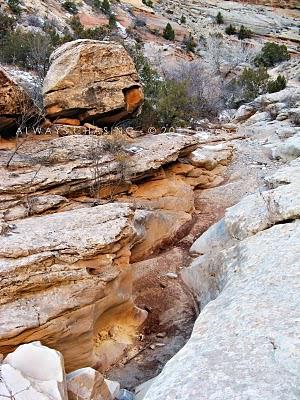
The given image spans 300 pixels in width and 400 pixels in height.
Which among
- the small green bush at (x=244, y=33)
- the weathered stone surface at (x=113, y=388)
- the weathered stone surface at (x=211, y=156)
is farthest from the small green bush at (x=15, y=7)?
the weathered stone surface at (x=113, y=388)

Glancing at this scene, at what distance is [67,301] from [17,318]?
24.3 inches

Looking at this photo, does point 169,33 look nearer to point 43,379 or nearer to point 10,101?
point 10,101

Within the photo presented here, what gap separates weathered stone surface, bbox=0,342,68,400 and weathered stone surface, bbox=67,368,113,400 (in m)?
0.27

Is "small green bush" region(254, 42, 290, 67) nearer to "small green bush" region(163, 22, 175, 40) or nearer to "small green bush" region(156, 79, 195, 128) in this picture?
"small green bush" region(163, 22, 175, 40)

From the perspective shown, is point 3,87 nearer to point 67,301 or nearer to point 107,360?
point 67,301

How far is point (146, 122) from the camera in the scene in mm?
11266

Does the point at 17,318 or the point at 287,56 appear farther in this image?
the point at 287,56

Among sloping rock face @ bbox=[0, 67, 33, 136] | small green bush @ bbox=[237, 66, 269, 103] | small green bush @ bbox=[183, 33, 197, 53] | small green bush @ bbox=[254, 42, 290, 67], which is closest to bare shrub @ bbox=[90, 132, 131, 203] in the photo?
sloping rock face @ bbox=[0, 67, 33, 136]

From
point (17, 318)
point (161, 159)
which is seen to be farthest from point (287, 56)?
point (17, 318)

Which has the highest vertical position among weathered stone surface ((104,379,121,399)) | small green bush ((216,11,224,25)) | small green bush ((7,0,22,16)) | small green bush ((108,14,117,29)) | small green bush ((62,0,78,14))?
small green bush ((7,0,22,16))

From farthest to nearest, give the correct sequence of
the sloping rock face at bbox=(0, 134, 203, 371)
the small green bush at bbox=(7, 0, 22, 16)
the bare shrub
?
the small green bush at bbox=(7, 0, 22, 16)
the bare shrub
the sloping rock face at bbox=(0, 134, 203, 371)

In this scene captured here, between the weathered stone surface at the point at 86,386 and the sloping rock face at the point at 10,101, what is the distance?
5539mm

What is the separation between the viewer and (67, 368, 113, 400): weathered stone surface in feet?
13.3

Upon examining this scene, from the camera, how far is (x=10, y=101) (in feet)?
27.1
